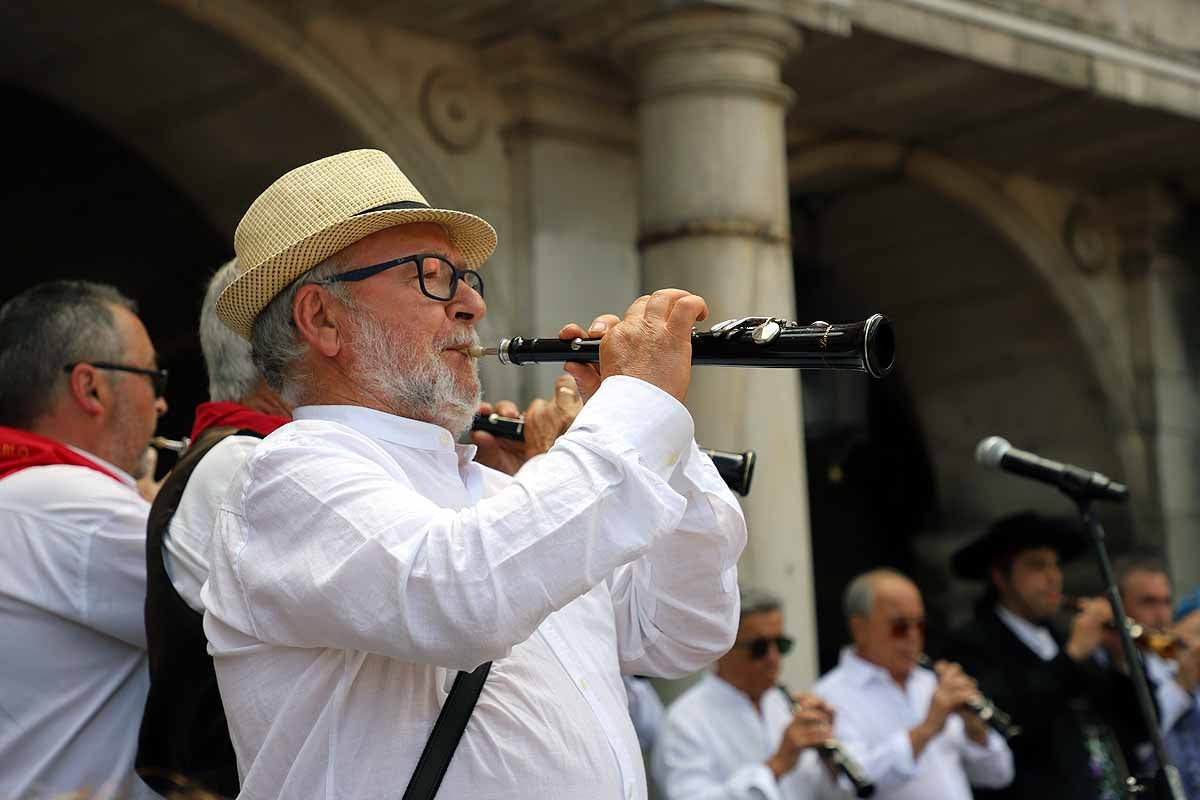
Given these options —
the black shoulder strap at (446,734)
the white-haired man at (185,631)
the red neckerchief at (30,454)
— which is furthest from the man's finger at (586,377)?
the red neckerchief at (30,454)

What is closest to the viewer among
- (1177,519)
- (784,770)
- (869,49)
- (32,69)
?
(784,770)

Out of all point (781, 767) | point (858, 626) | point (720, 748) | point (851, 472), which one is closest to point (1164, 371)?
point (851, 472)

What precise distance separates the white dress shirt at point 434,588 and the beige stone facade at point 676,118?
3.50m

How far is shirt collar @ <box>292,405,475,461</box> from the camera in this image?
2.54 m

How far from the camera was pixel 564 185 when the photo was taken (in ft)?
22.0

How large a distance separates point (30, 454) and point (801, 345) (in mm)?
1989

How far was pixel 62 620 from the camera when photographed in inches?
132

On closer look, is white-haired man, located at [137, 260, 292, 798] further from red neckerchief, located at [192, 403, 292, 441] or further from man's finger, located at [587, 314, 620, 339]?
man's finger, located at [587, 314, 620, 339]

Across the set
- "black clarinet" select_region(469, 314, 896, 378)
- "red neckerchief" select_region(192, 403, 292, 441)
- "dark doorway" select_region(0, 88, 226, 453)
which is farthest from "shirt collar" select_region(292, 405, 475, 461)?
"dark doorway" select_region(0, 88, 226, 453)

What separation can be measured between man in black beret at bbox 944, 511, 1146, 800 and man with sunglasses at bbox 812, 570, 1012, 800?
0.19 m

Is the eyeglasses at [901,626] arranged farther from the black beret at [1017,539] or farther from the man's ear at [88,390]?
the man's ear at [88,390]

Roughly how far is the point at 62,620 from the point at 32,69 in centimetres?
387

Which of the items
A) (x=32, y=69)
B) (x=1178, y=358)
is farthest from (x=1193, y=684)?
(x=32, y=69)

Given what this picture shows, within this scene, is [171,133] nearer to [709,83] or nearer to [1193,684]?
[709,83]
